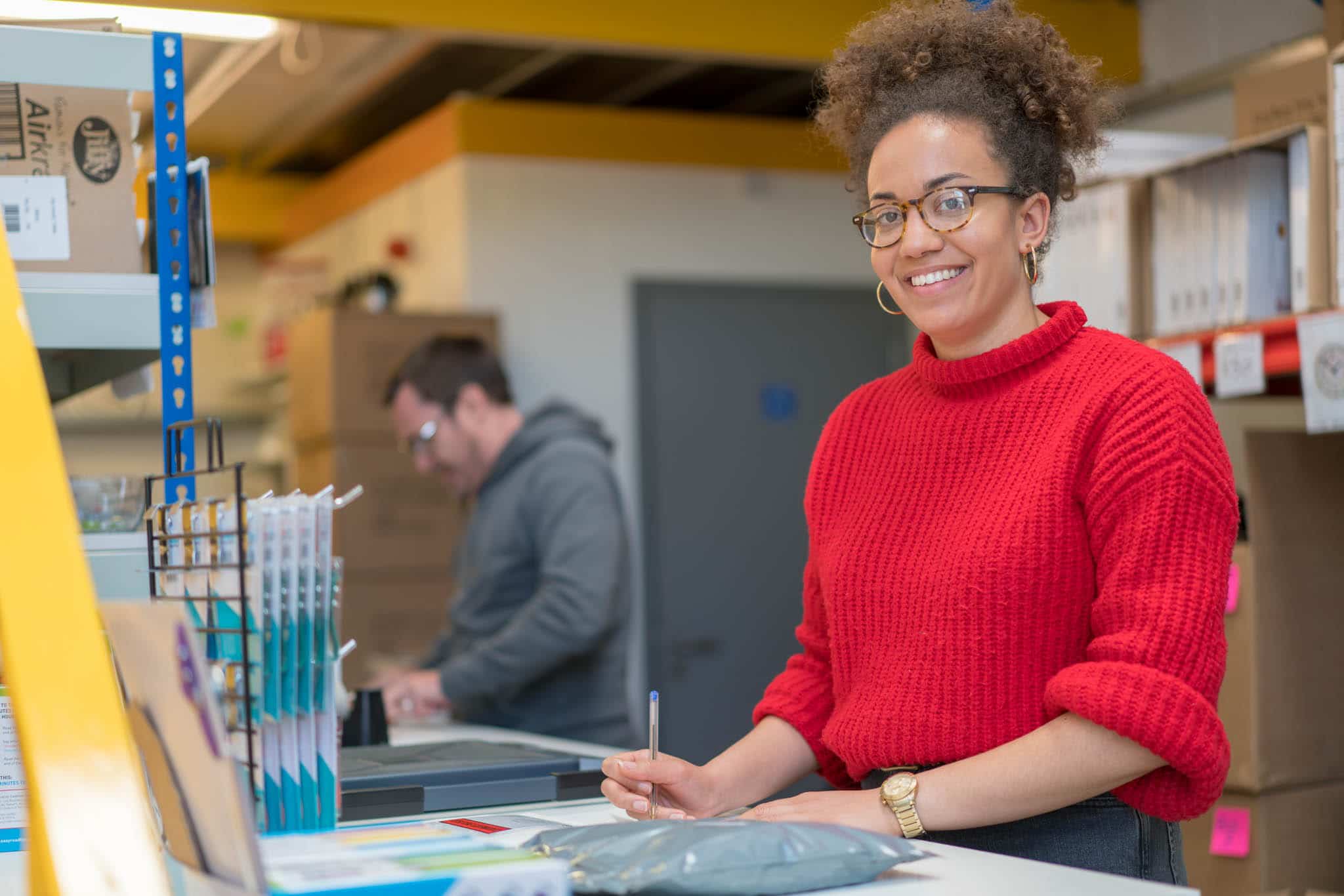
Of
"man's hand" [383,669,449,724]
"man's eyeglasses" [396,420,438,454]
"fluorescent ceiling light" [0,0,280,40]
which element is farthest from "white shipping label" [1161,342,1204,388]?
"fluorescent ceiling light" [0,0,280,40]

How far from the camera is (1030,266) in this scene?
1397mm

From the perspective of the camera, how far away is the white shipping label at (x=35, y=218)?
1.50m

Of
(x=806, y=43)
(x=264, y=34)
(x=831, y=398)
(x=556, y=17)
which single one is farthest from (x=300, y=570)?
(x=831, y=398)

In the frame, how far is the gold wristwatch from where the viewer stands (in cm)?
118

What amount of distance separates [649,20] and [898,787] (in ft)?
10.8

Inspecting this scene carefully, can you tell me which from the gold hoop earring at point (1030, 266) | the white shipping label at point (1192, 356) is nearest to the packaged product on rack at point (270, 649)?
the gold hoop earring at point (1030, 266)

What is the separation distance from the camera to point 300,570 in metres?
1.02

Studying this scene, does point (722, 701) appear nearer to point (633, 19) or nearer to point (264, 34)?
point (633, 19)

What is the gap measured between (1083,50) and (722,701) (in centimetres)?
252

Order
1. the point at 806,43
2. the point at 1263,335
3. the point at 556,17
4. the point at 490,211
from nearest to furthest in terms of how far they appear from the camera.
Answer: the point at 1263,335
the point at 556,17
the point at 806,43
the point at 490,211

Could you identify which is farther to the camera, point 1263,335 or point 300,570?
point 1263,335

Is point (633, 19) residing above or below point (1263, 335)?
above

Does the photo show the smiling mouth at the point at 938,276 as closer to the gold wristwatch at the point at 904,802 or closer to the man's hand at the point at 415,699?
the gold wristwatch at the point at 904,802

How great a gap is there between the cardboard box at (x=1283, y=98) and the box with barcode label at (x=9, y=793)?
2.21m
